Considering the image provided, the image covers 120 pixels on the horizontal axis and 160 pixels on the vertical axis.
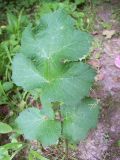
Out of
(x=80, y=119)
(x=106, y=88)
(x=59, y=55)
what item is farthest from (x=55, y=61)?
(x=106, y=88)

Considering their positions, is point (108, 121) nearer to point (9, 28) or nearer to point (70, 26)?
point (70, 26)

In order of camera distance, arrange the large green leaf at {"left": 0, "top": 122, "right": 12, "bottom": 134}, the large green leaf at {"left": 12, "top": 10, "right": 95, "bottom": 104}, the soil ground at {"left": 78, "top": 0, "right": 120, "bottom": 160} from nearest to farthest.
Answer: the large green leaf at {"left": 12, "top": 10, "right": 95, "bottom": 104} < the soil ground at {"left": 78, "top": 0, "right": 120, "bottom": 160} < the large green leaf at {"left": 0, "top": 122, "right": 12, "bottom": 134}

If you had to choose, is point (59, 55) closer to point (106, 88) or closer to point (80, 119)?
point (80, 119)

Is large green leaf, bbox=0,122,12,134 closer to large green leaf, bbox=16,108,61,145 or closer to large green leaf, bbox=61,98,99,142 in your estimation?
large green leaf, bbox=16,108,61,145

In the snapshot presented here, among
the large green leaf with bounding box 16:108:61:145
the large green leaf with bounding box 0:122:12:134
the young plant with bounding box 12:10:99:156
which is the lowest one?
the large green leaf with bounding box 0:122:12:134

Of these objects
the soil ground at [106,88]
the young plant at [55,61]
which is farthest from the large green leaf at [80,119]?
the soil ground at [106,88]

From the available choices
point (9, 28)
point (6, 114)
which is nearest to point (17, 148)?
point (6, 114)

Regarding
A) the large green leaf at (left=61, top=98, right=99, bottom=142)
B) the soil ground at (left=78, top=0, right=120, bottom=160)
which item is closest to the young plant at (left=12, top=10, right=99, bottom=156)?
the large green leaf at (left=61, top=98, right=99, bottom=142)

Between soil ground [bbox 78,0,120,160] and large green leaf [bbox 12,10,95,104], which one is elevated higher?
large green leaf [bbox 12,10,95,104]
